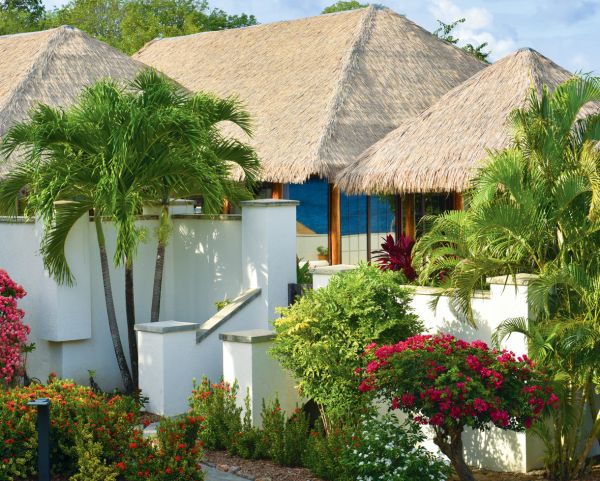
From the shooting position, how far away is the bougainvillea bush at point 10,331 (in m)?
11.5

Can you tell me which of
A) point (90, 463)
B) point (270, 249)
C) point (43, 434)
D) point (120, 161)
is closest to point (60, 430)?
point (90, 463)

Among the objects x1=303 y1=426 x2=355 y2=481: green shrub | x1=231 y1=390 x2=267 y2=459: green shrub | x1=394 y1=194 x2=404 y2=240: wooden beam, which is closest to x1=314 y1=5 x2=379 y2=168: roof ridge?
x1=394 y1=194 x2=404 y2=240: wooden beam

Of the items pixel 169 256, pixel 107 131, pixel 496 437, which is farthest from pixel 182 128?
pixel 496 437

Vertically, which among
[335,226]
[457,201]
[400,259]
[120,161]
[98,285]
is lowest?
[98,285]

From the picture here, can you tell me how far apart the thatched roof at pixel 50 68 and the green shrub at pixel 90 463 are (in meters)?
8.70

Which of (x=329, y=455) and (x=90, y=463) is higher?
(x=90, y=463)

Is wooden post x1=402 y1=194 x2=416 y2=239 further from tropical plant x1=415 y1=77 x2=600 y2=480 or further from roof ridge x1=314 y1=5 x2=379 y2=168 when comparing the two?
tropical plant x1=415 y1=77 x2=600 y2=480

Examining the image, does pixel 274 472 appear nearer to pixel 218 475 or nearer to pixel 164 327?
pixel 218 475

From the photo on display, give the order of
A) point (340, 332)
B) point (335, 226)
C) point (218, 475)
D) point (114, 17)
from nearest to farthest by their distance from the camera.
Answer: point (218, 475) < point (340, 332) < point (335, 226) < point (114, 17)

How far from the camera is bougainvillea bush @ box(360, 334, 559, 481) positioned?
845cm

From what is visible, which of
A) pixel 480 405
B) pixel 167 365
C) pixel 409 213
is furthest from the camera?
pixel 409 213

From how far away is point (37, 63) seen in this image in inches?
696

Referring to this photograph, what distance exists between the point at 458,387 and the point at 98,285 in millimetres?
5888

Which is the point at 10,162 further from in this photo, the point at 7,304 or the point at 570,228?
the point at 570,228
